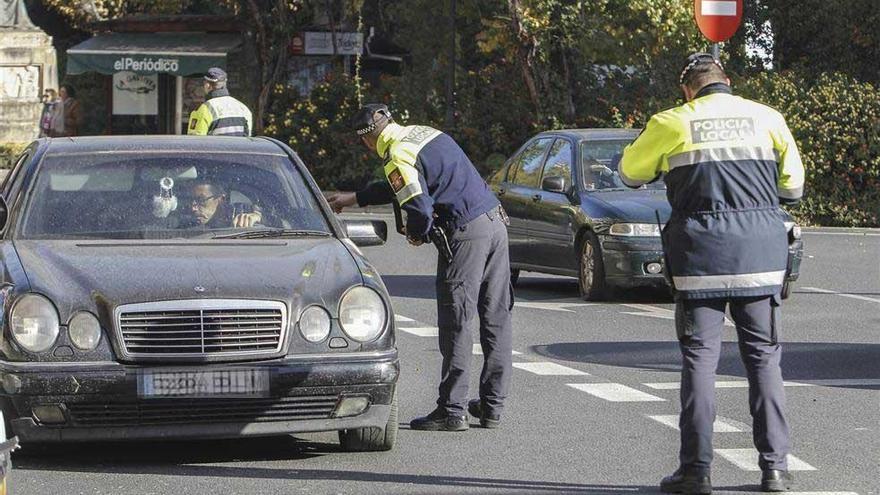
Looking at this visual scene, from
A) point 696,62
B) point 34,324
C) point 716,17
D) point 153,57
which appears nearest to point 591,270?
point 716,17

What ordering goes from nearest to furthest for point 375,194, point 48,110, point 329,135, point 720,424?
point 720,424 < point 375,194 < point 329,135 < point 48,110

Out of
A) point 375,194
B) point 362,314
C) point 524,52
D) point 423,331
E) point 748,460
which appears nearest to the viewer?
point 362,314

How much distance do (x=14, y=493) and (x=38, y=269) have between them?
1059 millimetres

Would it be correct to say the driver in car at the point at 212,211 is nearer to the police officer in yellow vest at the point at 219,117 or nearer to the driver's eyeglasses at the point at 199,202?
the driver's eyeglasses at the point at 199,202

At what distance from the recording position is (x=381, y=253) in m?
20.9

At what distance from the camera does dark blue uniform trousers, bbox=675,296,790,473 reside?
7.22m

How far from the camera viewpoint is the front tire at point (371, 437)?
8133mm

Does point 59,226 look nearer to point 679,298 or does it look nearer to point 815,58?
point 679,298

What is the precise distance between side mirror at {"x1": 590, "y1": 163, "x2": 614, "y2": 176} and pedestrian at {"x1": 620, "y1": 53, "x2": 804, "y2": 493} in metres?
8.72

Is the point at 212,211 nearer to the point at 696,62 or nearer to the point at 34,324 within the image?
the point at 34,324

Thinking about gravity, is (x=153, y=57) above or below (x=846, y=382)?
below

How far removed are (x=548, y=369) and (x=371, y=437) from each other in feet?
10.9

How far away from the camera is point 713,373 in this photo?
7281mm

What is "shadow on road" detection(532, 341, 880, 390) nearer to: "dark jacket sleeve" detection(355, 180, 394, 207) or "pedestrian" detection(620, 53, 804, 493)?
"dark jacket sleeve" detection(355, 180, 394, 207)
